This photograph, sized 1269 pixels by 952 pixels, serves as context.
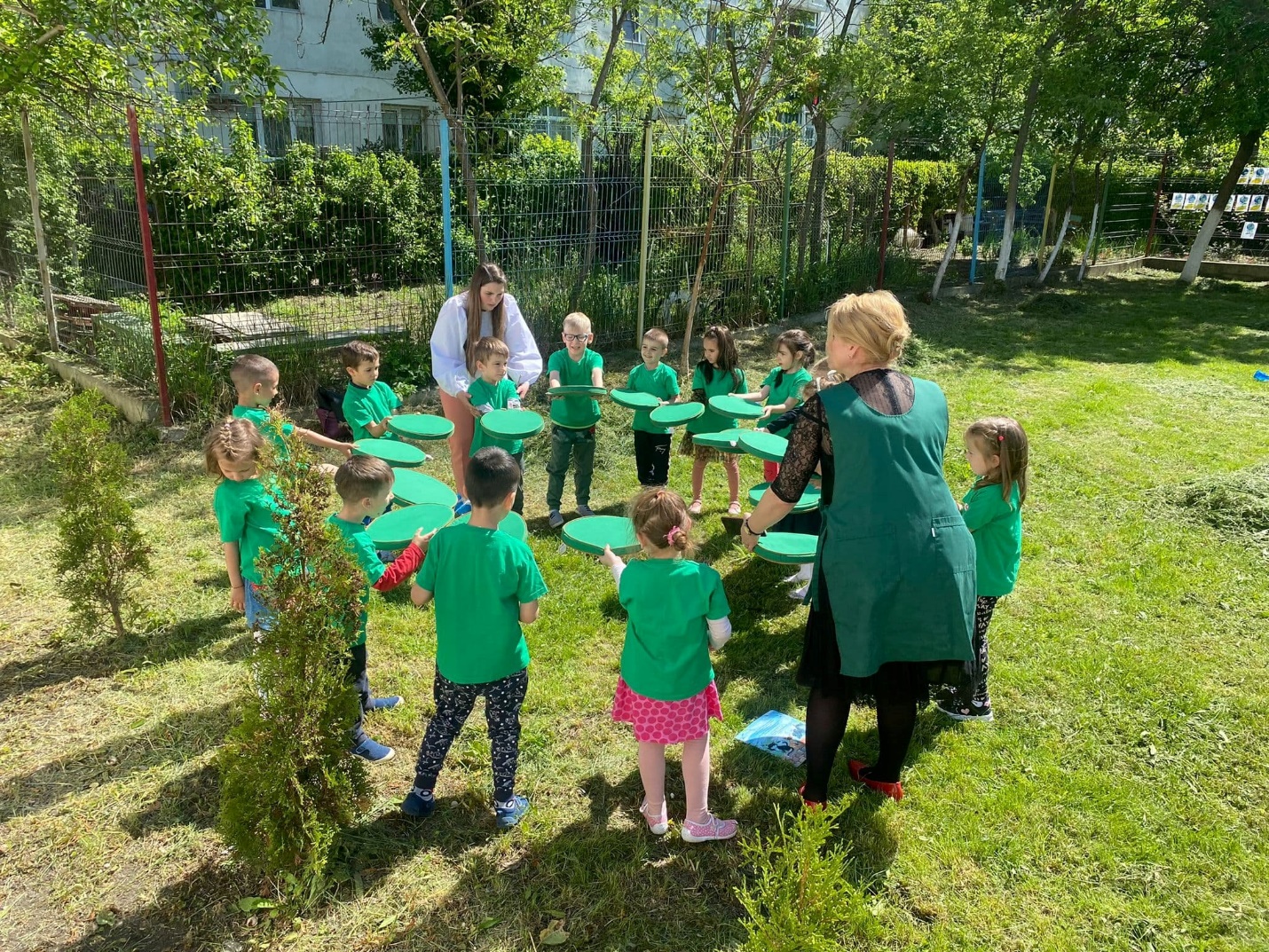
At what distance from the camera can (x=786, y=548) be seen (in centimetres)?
427

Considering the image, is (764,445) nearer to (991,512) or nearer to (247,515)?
(991,512)

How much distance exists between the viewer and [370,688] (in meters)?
4.32

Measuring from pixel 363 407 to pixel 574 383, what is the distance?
150 cm

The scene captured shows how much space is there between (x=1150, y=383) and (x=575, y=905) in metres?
10.5

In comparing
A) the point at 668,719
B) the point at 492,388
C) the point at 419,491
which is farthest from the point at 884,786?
the point at 492,388

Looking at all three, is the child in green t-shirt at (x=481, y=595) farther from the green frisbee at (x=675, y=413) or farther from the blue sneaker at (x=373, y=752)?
the green frisbee at (x=675, y=413)

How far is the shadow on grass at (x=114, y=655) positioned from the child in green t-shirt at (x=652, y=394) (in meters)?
3.03

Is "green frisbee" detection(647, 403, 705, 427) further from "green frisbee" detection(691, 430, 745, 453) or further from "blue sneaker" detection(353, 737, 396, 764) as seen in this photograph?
"blue sneaker" detection(353, 737, 396, 764)

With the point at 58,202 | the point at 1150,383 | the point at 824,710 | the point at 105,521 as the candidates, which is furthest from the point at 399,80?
the point at 824,710

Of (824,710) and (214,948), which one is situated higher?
(824,710)

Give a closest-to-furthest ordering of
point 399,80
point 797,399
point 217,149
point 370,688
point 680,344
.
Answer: point 370,688 < point 797,399 < point 217,149 < point 680,344 < point 399,80

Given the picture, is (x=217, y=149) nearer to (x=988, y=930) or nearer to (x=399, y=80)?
(x=988, y=930)

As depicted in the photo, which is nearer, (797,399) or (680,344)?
(797,399)

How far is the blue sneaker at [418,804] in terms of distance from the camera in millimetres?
3377
